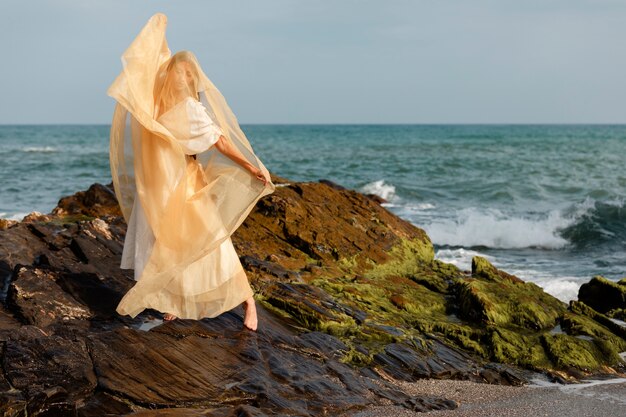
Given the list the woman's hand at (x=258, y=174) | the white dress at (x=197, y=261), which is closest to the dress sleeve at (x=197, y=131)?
the white dress at (x=197, y=261)

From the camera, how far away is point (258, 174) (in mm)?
5602

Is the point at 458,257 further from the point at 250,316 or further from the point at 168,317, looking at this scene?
the point at 168,317

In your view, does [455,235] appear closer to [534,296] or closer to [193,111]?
[534,296]

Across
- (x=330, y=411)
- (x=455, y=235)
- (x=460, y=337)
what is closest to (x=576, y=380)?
(x=460, y=337)

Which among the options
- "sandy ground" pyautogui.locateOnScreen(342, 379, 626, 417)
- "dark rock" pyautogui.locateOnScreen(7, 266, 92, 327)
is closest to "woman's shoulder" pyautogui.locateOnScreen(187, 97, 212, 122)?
"dark rock" pyautogui.locateOnScreen(7, 266, 92, 327)

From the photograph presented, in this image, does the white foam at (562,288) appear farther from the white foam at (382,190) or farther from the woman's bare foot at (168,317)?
the white foam at (382,190)

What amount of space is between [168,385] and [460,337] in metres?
3.37

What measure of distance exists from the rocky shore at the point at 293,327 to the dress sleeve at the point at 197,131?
138cm

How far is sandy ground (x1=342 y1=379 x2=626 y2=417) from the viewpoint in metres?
5.57

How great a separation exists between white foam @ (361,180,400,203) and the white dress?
20.4 meters

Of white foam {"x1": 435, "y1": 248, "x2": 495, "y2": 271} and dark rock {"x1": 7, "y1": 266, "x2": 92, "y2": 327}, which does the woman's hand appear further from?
white foam {"x1": 435, "y1": 248, "x2": 495, "y2": 271}

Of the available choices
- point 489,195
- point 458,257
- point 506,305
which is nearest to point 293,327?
point 506,305

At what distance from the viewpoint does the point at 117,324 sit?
568cm

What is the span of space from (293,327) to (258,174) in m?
1.63
